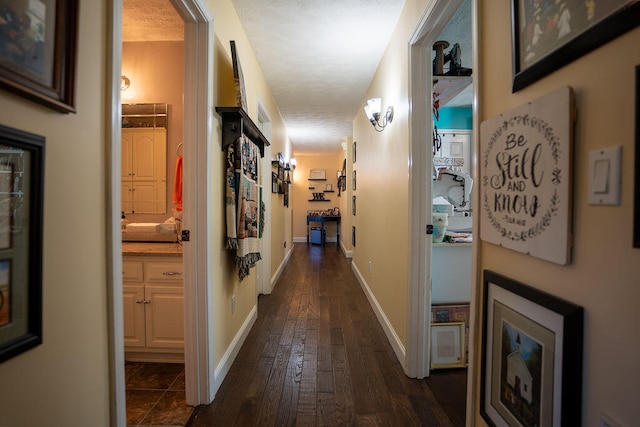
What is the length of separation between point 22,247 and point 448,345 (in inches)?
90.4

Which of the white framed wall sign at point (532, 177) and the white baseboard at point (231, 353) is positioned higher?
the white framed wall sign at point (532, 177)

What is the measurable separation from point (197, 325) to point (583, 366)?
5.47ft

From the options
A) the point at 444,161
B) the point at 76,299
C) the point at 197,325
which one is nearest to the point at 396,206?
the point at 444,161

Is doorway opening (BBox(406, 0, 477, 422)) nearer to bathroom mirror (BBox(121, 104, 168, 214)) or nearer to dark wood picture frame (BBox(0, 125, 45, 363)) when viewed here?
dark wood picture frame (BBox(0, 125, 45, 363))

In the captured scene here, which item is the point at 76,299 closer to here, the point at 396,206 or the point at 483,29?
the point at 483,29

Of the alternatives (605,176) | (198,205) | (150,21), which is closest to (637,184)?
(605,176)

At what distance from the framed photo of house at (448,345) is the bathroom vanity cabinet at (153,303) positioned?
1.82 m

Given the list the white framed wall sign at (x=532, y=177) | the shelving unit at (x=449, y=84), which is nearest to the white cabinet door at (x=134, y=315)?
the white framed wall sign at (x=532, y=177)

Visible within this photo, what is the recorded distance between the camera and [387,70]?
8.36 feet

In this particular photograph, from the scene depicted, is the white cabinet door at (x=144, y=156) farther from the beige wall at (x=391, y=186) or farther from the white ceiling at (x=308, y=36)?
the beige wall at (x=391, y=186)

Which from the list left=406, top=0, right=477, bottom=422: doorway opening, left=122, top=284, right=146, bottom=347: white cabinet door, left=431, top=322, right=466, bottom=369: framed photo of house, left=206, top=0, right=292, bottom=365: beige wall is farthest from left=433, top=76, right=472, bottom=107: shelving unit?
left=122, top=284, right=146, bottom=347: white cabinet door

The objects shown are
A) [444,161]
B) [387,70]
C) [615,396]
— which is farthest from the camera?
[444,161]

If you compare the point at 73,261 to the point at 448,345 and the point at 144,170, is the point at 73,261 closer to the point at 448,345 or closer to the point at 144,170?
the point at 144,170

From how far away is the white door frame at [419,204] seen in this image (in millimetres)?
1869
